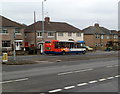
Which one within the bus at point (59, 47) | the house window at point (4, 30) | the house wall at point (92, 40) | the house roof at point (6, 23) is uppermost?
the house roof at point (6, 23)

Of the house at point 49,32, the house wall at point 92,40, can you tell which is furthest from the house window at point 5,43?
the house wall at point 92,40

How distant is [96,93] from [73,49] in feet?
105

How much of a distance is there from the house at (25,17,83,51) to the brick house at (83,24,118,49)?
980 centimetres

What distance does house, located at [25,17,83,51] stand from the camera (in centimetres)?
5494

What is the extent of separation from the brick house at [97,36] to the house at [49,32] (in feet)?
32.2

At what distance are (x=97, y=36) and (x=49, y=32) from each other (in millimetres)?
22959

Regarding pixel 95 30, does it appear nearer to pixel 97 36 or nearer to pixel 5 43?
pixel 97 36

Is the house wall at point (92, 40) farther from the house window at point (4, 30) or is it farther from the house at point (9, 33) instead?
the house window at point (4, 30)

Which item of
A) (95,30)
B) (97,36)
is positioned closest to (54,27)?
(97,36)

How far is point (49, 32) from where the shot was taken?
56.9 m

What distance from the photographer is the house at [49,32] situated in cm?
5494

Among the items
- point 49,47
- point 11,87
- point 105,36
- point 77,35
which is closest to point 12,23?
point 49,47

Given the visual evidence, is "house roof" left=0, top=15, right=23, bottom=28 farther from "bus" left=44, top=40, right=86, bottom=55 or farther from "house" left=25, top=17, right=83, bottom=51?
"bus" left=44, top=40, right=86, bottom=55

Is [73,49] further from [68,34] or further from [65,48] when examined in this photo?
[68,34]
